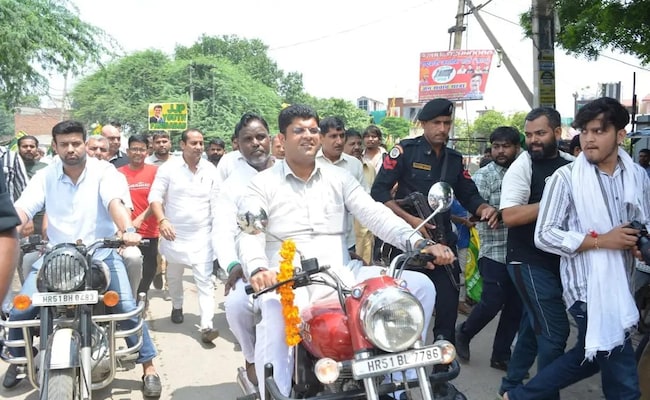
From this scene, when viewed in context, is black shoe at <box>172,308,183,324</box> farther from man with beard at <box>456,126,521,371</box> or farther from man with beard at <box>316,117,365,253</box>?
man with beard at <box>456,126,521,371</box>

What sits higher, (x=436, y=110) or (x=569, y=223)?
(x=436, y=110)

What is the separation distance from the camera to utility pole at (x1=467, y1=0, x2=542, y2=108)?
9741mm

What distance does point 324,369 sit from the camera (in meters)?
2.12

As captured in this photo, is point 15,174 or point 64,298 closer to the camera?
point 64,298

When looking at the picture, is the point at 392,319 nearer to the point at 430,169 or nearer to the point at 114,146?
the point at 430,169

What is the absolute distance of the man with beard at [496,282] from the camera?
4562 millimetres

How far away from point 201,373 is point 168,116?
24663mm

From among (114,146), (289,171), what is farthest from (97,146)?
(289,171)

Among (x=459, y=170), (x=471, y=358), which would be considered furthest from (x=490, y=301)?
(x=459, y=170)

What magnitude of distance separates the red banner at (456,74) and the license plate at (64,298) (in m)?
18.7

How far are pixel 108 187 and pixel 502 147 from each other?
3.12m

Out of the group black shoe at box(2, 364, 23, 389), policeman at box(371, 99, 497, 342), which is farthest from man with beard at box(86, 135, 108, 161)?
policeman at box(371, 99, 497, 342)

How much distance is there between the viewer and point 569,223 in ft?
10.6

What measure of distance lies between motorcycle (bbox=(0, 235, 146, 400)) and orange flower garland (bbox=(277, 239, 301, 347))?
1525 mm
